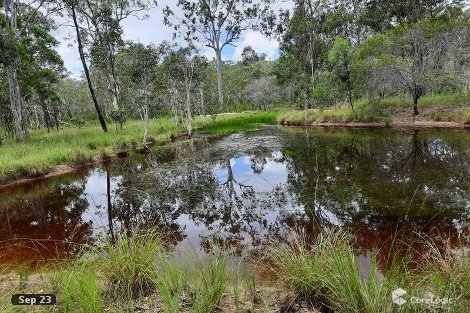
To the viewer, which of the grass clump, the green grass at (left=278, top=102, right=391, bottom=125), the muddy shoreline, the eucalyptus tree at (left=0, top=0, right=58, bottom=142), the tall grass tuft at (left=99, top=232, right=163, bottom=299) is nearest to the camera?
the grass clump

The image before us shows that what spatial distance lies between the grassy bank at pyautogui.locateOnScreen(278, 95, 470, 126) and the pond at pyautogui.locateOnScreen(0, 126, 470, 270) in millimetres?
5288

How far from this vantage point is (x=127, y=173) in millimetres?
12438

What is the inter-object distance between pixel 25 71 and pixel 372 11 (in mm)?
29769

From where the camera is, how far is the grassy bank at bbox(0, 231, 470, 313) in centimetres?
250

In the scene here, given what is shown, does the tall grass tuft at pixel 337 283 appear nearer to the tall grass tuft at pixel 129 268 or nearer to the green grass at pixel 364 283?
the green grass at pixel 364 283

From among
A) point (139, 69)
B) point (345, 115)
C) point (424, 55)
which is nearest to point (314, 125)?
point (345, 115)

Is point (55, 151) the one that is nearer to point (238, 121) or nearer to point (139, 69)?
point (139, 69)

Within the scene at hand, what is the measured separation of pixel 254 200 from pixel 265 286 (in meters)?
4.46

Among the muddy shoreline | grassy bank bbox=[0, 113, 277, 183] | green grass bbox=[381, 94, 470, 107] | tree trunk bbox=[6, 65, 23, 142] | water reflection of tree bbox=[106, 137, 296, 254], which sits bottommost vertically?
water reflection of tree bbox=[106, 137, 296, 254]

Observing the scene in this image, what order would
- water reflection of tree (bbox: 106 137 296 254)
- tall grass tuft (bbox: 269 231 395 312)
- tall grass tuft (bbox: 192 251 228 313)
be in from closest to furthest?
1. tall grass tuft (bbox: 269 231 395 312)
2. tall grass tuft (bbox: 192 251 228 313)
3. water reflection of tree (bbox: 106 137 296 254)

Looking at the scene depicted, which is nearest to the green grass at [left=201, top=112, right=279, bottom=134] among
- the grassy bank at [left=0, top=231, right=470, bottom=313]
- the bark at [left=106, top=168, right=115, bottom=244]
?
the bark at [left=106, top=168, right=115, bottom=244]

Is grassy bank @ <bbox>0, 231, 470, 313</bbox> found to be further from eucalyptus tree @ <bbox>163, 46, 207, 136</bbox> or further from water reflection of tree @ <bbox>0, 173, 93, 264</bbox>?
eucalyptus tree @ <bbox>163, 46, 207, 136</bbox>

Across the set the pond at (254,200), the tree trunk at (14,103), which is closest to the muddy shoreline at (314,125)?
the pond at (254,200)

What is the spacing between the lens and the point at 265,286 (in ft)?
11.9
